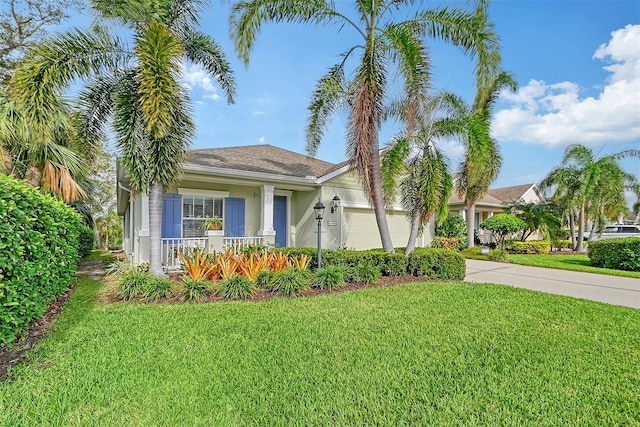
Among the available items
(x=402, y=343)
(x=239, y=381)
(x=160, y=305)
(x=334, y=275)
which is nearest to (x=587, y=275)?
(x=334, y=275)

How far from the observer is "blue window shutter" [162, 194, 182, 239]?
1010cm

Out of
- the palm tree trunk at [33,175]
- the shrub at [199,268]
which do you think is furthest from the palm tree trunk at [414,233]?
the palm tree trunk at [33,175]

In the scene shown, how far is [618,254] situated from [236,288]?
44.9ft

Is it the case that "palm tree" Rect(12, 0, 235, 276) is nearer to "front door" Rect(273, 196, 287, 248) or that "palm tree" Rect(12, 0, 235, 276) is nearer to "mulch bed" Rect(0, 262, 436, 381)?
"mulch bed" Rect(0, 262, 436, 381)

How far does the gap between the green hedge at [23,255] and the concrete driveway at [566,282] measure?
9.81 m

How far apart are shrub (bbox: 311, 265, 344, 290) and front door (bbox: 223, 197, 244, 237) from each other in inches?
197

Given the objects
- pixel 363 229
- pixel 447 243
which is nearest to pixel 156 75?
pixel 363 229

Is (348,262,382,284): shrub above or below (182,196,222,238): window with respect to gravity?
below

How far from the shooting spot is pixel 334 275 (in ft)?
24.6

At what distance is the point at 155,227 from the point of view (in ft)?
24.1

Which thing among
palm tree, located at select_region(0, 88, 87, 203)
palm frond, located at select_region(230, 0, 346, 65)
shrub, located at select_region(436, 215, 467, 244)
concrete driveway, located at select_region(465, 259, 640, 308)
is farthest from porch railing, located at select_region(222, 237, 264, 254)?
shrub, located at select_region(436, 215, 467, 244)

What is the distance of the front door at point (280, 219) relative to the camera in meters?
12.6

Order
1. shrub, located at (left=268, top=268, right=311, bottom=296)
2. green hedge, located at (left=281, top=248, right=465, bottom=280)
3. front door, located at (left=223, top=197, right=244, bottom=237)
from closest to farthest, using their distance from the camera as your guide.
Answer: shrub, located at (left=268, top=268, right=311, bottom=296) < green hedge, located at (left=281, top=248, right=465, bottom=280) < front door, located at (left=223, top=197, right=244, bottom=237)

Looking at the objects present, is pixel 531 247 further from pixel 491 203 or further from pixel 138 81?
pixel 138 81
